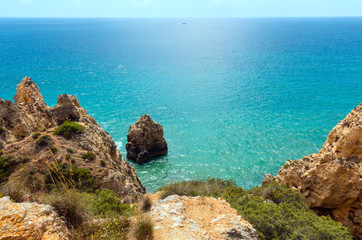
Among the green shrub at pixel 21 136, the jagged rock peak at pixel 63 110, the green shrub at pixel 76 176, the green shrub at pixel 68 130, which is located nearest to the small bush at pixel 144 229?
the green shrub at pixel 76 176

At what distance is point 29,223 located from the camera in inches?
328

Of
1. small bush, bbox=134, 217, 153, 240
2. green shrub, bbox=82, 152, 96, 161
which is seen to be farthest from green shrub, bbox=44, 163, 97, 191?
small bush, bbox=134, 217, 153, 240

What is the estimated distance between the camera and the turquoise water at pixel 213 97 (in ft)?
129

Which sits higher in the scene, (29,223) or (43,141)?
(29,223)

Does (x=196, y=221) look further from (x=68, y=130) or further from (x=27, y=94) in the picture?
(x=27, y=94)

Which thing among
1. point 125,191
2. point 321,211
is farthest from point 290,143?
point 125,191

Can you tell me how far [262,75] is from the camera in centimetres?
8231

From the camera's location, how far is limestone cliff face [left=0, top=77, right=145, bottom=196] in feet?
65.0

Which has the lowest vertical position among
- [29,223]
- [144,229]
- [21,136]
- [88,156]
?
[88,156]

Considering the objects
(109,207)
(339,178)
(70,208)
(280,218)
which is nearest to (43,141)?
(109,207)

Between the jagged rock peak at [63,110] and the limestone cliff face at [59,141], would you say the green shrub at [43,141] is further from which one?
the jagged rock peak at [63,110]

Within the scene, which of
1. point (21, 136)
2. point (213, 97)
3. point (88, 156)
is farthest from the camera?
point (213, 97)

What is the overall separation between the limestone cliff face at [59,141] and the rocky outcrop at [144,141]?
11.5 m

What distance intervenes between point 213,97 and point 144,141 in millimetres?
31365
